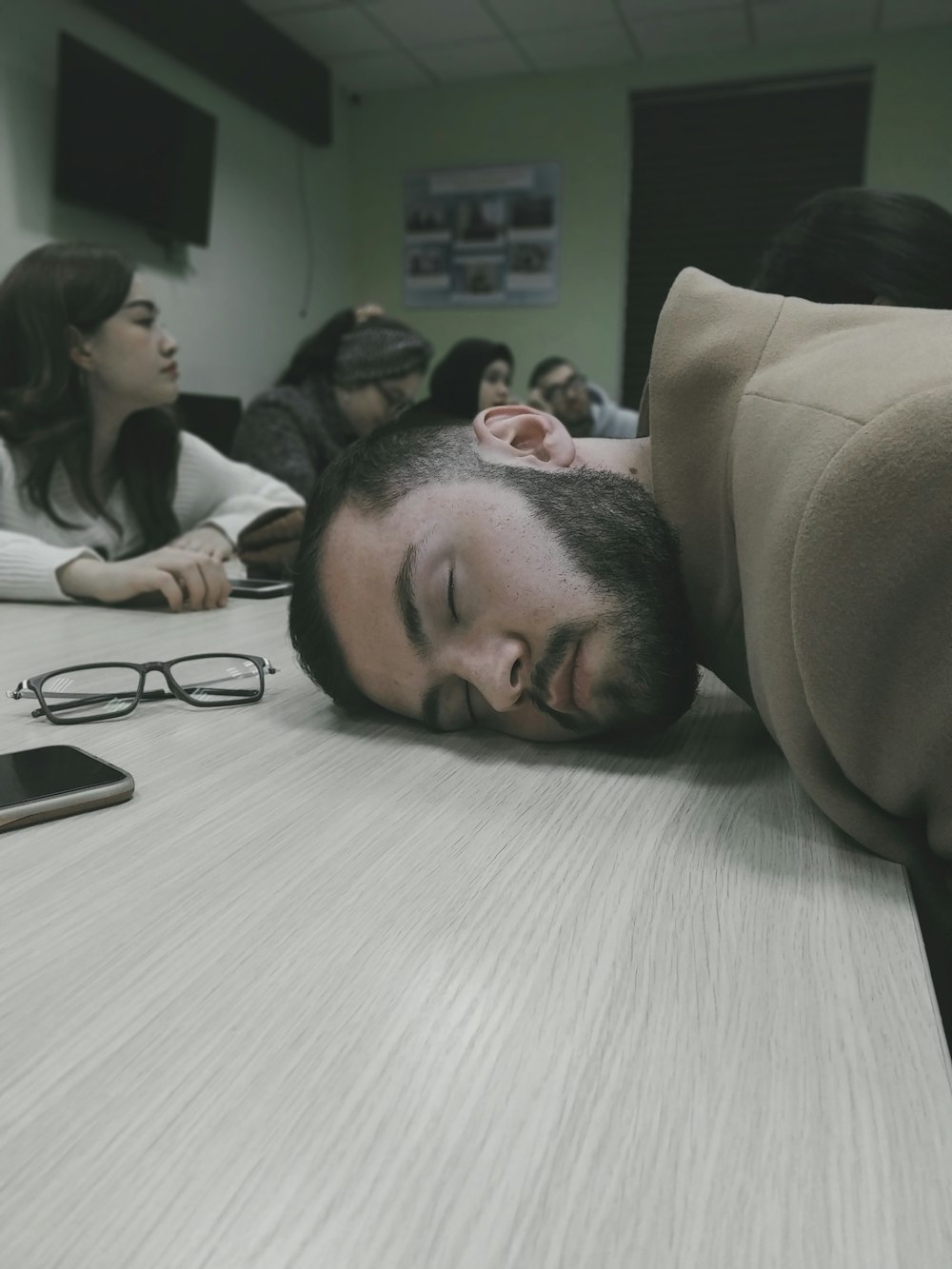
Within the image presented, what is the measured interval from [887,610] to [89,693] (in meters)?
0.65

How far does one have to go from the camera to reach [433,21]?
11.8 ft

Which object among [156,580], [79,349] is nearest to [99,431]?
[79,349]

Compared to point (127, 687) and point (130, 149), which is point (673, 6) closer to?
point (130, 149)

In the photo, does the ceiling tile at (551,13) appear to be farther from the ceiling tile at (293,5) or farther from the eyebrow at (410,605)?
the eyebrow at (410,605)

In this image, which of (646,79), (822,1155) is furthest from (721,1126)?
(646,79)

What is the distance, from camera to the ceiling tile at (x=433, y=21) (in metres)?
3.48

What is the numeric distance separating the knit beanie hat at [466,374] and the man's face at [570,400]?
0.78 ft

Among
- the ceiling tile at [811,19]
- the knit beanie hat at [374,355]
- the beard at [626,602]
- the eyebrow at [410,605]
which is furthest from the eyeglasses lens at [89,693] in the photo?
the ceiling tile at [811,19]

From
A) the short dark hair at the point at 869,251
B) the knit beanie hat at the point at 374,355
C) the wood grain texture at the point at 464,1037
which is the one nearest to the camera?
the wood grain texture at the point at 464,1037

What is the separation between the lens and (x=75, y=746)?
0.66 meters

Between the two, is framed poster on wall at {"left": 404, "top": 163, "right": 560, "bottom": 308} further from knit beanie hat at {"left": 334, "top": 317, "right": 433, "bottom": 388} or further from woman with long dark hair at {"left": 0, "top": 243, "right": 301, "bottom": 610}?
woman with long dark hair at {"left": 0, "top": 243, "right": 301, "bottom": 610}

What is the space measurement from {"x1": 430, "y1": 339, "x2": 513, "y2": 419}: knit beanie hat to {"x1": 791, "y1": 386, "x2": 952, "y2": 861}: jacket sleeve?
3.18 m

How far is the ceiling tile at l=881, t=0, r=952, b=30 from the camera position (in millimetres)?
3385

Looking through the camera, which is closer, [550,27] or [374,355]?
[374,355]
